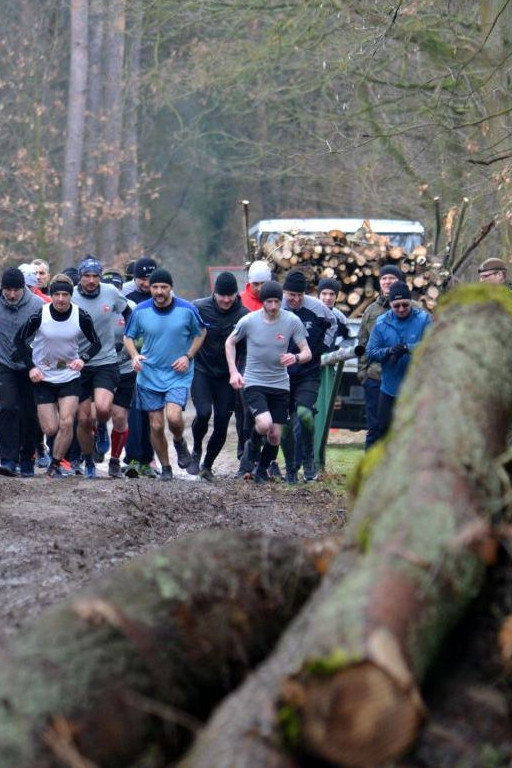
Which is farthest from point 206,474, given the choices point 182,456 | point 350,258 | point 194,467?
point 350,258

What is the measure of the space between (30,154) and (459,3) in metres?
16.8

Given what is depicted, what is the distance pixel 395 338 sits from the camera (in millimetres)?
13492

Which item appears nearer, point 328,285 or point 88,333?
point 88,333

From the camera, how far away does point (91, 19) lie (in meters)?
37.7

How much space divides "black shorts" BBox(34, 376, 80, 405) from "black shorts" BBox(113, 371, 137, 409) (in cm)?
105

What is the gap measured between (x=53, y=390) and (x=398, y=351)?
3.54 m

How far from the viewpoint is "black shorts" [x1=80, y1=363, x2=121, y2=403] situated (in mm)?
15188

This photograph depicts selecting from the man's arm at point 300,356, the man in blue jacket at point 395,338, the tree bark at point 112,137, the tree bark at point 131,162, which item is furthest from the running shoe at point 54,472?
the tree bark at point 131,162

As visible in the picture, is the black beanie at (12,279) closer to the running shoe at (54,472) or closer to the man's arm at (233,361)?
the running shoe at (54,472)

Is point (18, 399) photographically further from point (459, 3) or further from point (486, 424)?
point (486, 424)

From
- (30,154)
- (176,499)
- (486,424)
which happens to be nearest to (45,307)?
(176,499)

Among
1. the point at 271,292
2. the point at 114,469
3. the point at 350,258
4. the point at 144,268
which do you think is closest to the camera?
the point at 271,292

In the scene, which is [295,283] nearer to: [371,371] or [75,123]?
[371,371]

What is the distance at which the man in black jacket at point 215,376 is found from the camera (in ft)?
49.3
